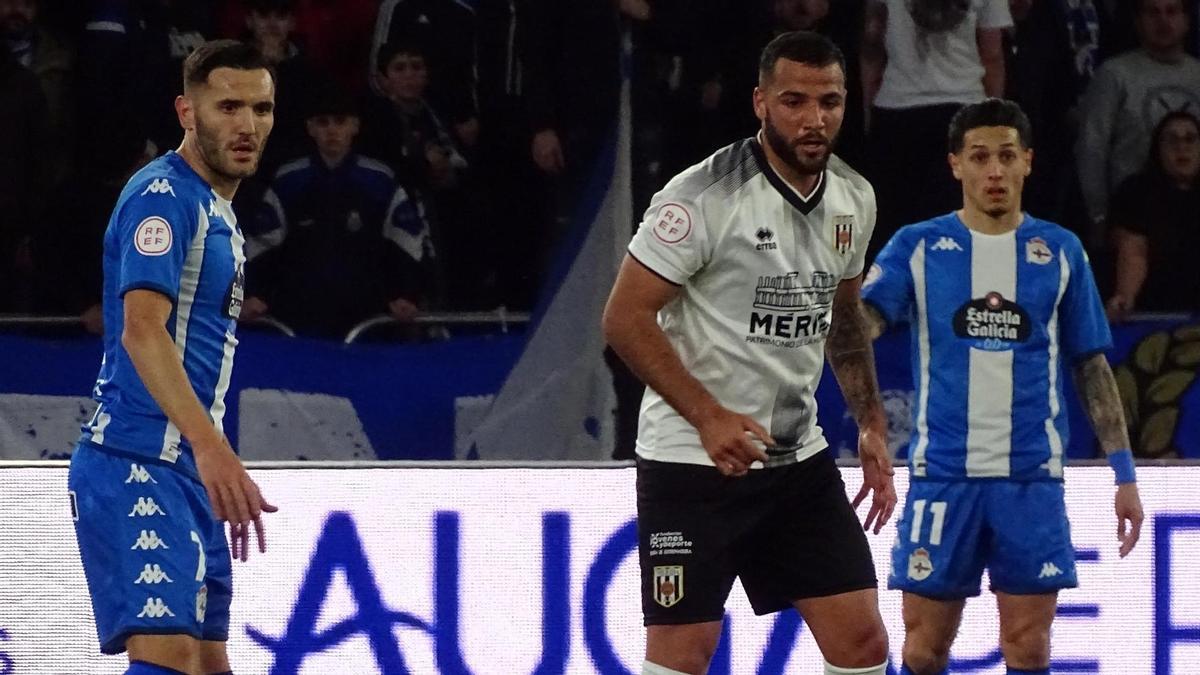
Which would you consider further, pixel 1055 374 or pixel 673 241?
pixel 1055 374

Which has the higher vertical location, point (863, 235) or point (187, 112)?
point (187, 112)

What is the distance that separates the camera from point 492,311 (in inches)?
302

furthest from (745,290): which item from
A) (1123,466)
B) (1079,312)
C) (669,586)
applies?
(1123,466)

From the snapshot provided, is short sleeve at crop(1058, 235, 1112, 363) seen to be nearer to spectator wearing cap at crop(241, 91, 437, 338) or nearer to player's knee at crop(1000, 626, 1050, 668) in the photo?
player's knee at crop(1000, 626, 1050, 668)

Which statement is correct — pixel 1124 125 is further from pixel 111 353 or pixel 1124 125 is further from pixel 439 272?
pixel 111 353

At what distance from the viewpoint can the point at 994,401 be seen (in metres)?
5.44


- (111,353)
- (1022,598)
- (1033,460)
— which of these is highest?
(111,353)

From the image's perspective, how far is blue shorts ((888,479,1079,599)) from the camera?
538cm

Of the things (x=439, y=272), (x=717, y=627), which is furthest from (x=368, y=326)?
(x=717, y=627)

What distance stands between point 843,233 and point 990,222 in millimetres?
1123

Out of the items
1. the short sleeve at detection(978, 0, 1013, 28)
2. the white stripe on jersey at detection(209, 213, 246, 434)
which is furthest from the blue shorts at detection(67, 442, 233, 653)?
the short sleeve at detection(978, 0, 1013, 28)

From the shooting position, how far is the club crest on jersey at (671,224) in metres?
4.36

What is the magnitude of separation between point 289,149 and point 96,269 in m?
0.88

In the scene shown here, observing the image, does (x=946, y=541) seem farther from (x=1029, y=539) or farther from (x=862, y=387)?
(x=862, y=387)
